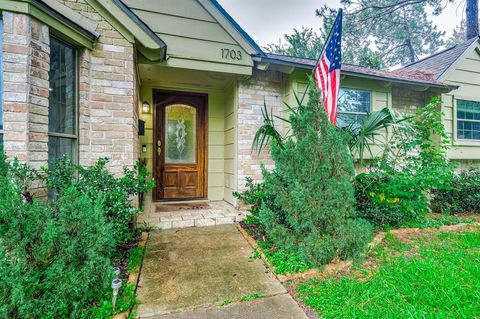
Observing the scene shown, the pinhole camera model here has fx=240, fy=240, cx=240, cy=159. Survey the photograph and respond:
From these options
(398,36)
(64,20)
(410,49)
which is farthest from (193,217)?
(410,49)

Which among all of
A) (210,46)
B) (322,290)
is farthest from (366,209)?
(210,46)

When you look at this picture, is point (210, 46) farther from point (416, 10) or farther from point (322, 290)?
point (416, 10)

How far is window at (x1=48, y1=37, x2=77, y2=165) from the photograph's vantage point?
2.82 m

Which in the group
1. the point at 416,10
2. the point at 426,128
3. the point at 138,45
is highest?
the point at 416,10

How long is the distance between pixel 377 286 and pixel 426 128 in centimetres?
377

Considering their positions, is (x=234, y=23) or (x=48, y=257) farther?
(x=234, y=23)

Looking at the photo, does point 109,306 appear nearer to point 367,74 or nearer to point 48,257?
point 48,257

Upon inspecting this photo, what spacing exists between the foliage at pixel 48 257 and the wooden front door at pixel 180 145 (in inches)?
129

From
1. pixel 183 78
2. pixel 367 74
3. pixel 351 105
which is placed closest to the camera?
pixel 183 78

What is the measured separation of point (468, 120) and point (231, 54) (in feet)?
21.2

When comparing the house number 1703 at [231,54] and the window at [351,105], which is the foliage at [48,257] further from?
the window at [351,105]

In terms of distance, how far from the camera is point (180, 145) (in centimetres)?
536

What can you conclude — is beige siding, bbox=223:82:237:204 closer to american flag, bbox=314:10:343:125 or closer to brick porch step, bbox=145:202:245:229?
brick porch step, bbox=145:202:245:229

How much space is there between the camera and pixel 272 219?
2.85m
